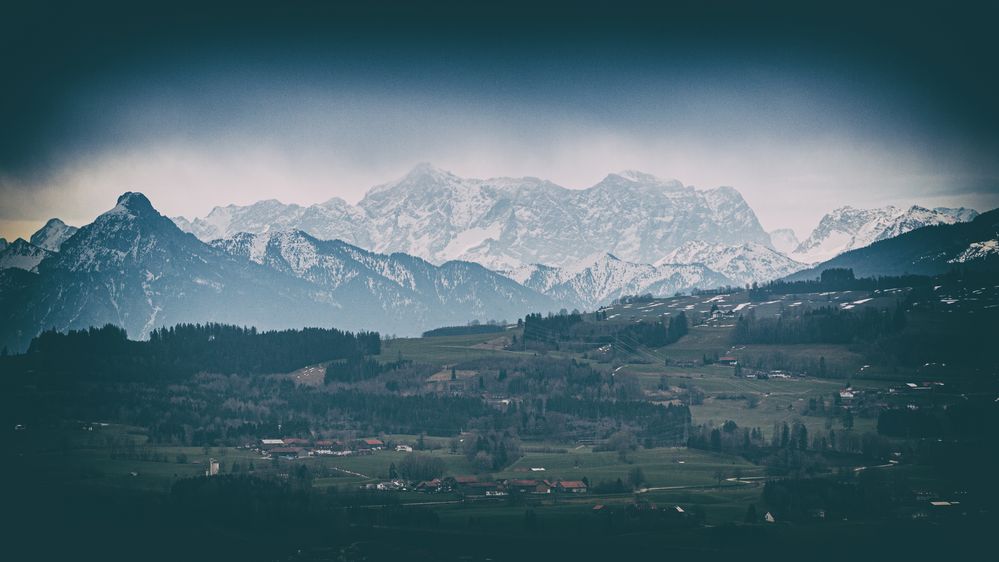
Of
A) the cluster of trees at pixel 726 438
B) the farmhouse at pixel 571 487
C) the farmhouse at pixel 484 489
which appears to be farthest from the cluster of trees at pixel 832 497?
the farmhouse at pixel 484 489

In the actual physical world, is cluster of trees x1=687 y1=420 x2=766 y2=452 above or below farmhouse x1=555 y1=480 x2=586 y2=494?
above

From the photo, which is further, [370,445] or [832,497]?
[370,445]

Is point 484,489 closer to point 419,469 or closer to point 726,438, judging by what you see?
point 419,469

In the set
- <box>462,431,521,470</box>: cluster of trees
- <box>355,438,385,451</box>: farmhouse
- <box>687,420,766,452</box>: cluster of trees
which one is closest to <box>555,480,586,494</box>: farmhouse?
<box>462,431,521,470</box>: cluster of trees

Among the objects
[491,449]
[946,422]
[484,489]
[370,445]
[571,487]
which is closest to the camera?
[484,489]

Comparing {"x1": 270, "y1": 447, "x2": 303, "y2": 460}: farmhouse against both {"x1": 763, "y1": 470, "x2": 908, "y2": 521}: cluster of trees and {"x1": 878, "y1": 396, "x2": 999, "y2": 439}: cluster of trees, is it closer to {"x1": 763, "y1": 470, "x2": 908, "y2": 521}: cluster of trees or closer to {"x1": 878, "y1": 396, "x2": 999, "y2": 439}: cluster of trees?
{"x1": 763, "y1": 470, "x2": 908, "y2": 521}: cluster of trees

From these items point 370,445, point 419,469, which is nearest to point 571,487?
point 419,469

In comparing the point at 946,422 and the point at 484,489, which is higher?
the point at 946,422

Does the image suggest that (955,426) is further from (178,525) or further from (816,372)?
(178,525)

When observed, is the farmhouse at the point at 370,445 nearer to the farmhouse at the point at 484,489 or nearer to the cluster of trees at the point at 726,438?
the farmhouse at the point at 484,489

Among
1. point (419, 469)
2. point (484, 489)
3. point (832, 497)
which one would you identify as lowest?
point (832, 497)

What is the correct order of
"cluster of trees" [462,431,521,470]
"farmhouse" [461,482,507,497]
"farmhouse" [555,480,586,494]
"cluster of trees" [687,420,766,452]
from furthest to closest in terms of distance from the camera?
"cluster of trees" [687,420,766,452]
"cluster of trees" [462,431,521,470]
"farmhouse" [555,480,586,494]
"farmhouse" [461,482,507,497]

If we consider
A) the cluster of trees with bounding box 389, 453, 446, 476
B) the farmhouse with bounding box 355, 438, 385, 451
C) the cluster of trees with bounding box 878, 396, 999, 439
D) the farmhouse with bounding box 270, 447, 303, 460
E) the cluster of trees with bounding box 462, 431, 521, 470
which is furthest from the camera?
the farmhouse with bounding box 355, 438, 385, 451

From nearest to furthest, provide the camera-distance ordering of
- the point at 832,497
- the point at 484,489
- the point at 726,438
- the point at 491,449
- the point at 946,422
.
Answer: the point at 832,497 < the point at 484,489 < the point at 491,449 < the point at 946,422 < the point at 726,438
